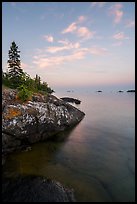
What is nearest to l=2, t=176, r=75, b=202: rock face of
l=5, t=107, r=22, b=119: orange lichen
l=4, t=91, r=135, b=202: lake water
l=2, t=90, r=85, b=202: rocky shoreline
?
A: l=2, t=90, r=85, b=202: rocky shoreline

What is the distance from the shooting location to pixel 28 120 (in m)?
15.3

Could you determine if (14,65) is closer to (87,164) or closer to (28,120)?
(28,120)

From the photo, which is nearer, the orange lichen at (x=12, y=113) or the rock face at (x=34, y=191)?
the rock face at (x=34, y=191)

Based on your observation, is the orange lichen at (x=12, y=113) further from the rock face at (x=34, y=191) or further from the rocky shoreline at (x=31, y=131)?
the rock face at (x=34, y=191)

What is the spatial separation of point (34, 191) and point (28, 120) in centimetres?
815

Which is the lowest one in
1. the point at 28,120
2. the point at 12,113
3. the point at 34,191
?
the point at 34,191

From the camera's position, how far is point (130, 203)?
25.7ft

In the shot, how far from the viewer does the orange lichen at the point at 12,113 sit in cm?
1444

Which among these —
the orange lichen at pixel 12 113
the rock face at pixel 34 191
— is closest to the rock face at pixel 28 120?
the orange lichen at pixel 12 113

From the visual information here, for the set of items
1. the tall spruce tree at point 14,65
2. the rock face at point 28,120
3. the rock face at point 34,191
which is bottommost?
the rock face at point 34,191

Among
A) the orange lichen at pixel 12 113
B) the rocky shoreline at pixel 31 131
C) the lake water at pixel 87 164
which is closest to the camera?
the rocky shoreline at pixel 31 131

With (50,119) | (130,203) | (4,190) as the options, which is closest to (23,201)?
(4,190)

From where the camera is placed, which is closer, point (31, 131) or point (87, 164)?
point (87, 164)

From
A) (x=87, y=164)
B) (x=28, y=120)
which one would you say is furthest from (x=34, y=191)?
(x=28, y=120)
